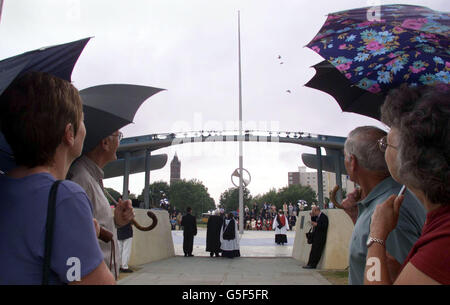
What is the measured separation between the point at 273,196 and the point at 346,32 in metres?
107

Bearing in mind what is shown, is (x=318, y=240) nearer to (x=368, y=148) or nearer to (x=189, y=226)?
(x=189, y=226)

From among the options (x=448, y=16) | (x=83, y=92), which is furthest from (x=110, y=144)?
(x=448, y=16)

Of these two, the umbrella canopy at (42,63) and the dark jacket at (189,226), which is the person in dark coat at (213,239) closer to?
the dark jacket at (189,226)

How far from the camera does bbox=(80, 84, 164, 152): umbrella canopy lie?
288cm

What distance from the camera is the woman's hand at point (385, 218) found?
1.64 m

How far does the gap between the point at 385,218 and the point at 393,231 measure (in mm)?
283

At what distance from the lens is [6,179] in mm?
1323

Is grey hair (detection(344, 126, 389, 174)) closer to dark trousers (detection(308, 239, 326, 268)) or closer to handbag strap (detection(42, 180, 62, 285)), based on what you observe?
handbag strap (detection(42, 180, 62, 285))

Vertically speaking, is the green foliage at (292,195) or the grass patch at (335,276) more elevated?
the grass patch at (335,276)

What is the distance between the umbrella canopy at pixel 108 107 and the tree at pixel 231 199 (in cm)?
8503

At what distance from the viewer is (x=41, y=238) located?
1184 mm

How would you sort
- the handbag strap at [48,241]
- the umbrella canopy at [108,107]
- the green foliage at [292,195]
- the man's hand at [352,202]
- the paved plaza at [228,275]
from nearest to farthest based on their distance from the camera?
the handbag strap at [48,241] < the man's hand at [352,202] < the umbrella canopy at [108,107] < the paved plaza at [228,275] < the green foliage at [292,195]

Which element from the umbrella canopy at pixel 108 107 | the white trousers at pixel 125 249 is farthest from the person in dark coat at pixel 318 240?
the umbrella canopy at pixel 108 107
